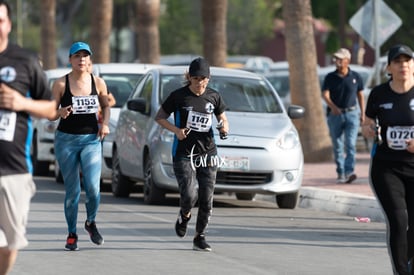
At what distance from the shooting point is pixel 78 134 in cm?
1191

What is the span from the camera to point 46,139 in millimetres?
21922

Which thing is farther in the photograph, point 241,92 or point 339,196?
point 241,92

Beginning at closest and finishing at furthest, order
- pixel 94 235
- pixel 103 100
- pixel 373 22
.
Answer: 1. pixel 94 235
2. pixel 103 100
3. pixel 373 22

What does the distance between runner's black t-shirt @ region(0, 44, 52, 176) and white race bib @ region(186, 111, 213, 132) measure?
4729mm

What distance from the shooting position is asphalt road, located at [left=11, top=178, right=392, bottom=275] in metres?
10.8

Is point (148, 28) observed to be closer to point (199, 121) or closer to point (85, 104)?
point (199, 121)

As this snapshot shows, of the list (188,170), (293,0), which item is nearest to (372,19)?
(293,0)

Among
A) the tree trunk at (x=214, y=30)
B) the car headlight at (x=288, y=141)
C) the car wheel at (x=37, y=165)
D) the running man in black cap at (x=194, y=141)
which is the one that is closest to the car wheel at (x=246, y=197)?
the car headlight at (x=288, y=141)

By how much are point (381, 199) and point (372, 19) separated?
1313 centimetres

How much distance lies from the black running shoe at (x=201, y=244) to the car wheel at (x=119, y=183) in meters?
6.12

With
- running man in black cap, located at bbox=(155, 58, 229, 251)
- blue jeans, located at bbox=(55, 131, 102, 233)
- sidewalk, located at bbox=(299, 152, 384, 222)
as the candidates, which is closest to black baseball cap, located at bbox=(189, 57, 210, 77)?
running man in black cap, located at bbox=(155, 58, 229, 251)

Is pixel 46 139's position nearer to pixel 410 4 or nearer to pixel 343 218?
pixel 343 218

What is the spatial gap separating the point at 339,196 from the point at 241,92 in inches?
75.8

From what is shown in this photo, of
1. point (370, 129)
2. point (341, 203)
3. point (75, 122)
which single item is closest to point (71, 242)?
point (75, 122)
